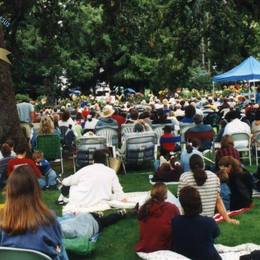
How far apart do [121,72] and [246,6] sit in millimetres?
35635

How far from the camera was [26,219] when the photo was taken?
179 inches

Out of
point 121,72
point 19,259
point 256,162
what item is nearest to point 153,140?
point 256,162

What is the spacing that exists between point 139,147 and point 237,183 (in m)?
4.40

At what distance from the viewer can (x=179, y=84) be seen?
43.8 meters

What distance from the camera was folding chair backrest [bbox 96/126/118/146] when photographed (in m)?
14.2

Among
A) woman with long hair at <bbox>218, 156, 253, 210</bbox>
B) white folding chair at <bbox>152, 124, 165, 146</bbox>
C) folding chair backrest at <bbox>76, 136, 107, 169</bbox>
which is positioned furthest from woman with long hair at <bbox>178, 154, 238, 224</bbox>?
white folding chair at <bbox>152, 124, 165, 146</bbox>

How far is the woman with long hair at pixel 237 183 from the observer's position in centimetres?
891

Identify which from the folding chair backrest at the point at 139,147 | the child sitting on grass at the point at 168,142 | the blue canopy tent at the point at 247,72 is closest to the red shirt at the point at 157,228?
the folding chair backrest at the point at 139,147

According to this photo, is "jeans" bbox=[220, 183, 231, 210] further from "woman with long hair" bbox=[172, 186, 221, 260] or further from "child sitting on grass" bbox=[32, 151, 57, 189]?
"child sitting on grass" bbox=[32, 151, 57, 189]

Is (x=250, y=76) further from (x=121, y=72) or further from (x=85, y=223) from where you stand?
(x=121, y=72)

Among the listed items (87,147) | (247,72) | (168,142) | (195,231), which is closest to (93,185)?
(195,231)

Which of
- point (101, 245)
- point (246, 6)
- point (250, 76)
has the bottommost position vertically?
point (101, 245)

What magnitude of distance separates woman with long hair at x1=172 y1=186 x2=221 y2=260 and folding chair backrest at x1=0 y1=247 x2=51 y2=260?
2204mm

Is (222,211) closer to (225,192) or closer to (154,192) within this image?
(225,192)
